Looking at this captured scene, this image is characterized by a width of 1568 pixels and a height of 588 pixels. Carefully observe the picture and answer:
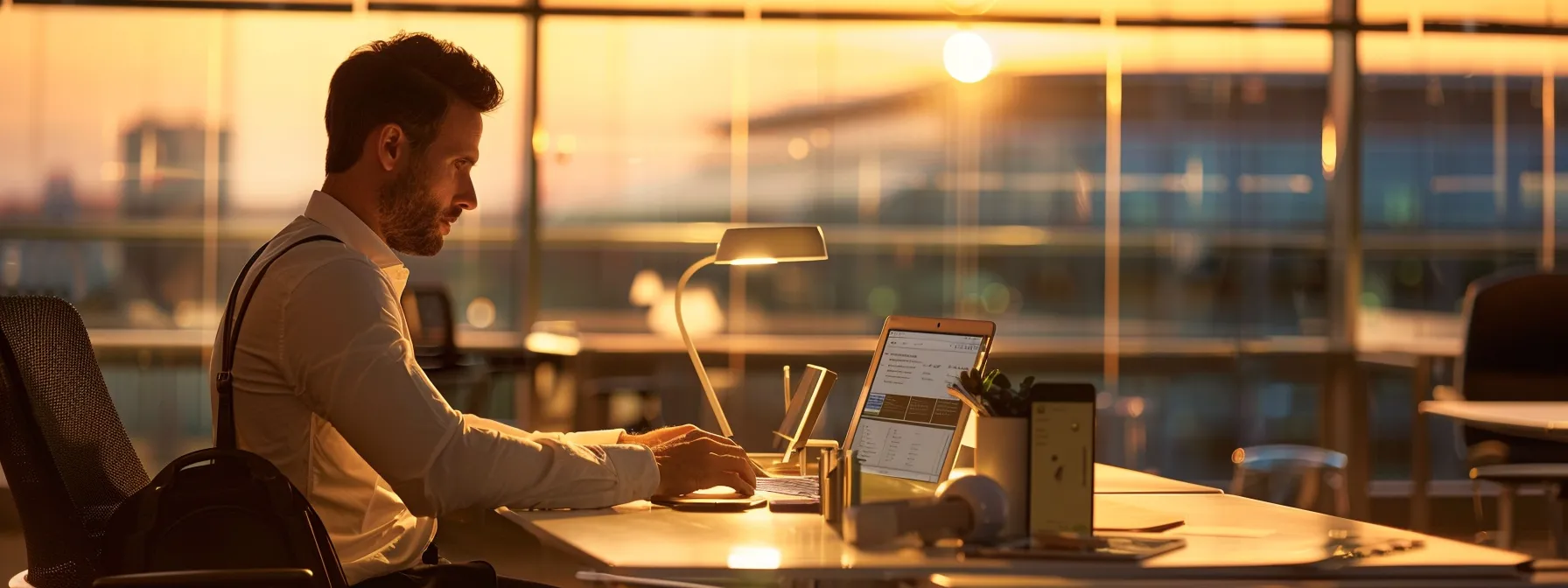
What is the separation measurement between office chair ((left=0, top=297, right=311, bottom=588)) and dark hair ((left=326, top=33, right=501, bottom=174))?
441 millimetres

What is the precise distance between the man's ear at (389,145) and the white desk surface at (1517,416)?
257cm

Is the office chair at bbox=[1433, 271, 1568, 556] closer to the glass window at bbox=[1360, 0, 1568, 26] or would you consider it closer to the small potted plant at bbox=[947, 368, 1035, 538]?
the glass window at bbox=[1360, 0, 1568, 26]

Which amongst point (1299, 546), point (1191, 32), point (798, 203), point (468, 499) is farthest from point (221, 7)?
point (1299, 546)

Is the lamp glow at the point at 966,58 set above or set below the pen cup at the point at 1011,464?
above

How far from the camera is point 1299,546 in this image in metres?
1.72

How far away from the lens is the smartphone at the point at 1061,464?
1731mm

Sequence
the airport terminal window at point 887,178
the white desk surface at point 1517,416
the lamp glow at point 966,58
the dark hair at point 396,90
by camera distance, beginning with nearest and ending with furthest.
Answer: the dark hair at point 396,90 < the white desk surface at point 1517,416 < the airport terminal window at point 887,178 < the lamp glow at point 966,58

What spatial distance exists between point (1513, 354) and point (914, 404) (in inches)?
125

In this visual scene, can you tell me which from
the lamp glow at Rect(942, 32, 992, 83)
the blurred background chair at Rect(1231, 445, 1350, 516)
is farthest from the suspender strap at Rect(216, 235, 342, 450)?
the lamp glow at Rect(942, 32, 992, 83)

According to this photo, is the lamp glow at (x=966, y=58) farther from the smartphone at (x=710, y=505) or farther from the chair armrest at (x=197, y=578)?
the chair armrest at (x=197, y=578)

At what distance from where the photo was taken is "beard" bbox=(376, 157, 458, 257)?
208cm

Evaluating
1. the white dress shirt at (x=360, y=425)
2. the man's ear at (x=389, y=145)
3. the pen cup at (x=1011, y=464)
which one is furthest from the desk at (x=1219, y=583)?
the man's ear at (x=389, y=145)

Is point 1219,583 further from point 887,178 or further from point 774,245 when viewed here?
point 887,178

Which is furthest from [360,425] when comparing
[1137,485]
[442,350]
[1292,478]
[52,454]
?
[442,350]
